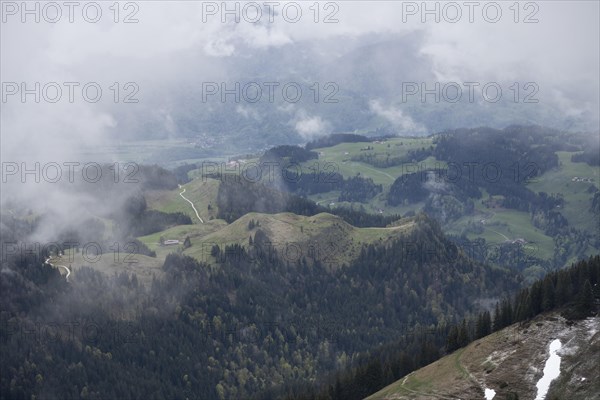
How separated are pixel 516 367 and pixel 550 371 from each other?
704 cm

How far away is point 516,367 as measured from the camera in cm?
16162

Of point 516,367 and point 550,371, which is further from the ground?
point 550,371

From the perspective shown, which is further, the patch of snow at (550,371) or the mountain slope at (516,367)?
the mountain slope at (516,367)

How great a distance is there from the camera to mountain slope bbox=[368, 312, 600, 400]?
501ft

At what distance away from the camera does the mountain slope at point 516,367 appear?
153 metres

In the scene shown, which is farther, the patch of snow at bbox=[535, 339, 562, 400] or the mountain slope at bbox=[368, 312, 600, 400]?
the mountain slope at bbox=[368, 312, 600, 400]

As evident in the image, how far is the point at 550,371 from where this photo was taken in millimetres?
157125

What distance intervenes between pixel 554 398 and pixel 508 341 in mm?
26029

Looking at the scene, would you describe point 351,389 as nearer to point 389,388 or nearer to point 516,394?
point 389,388

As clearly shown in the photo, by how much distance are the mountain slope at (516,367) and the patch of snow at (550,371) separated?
0.88 meters

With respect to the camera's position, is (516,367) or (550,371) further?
(516,367)

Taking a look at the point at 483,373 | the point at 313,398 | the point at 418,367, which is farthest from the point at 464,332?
the point at 313,398

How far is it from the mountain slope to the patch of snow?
88 centimetres

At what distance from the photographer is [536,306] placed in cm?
17988
